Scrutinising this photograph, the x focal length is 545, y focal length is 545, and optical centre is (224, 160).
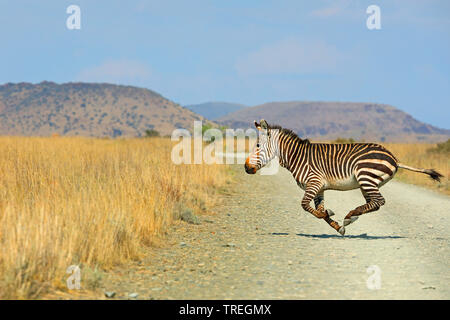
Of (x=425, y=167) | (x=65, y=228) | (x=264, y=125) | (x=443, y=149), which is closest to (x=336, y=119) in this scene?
Result: (x=443, y=149)

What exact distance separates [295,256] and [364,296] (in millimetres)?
2099

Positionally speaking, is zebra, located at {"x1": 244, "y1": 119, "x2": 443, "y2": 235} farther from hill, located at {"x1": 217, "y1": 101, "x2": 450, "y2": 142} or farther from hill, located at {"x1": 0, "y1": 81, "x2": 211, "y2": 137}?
hill, located at {"x1": 217, "y1": 101, "x2": 450, "y2": 142}

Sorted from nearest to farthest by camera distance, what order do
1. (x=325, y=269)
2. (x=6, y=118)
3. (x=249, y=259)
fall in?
(x=325, y=269)
(x=249, y=259)
(x=6, y=118)

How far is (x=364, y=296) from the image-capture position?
5.97 meters

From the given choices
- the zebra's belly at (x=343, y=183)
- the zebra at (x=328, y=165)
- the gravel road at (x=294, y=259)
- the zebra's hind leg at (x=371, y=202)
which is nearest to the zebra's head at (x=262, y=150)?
the zebra at (x=328, y=165)

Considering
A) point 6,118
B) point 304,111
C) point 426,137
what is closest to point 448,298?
point 6,118

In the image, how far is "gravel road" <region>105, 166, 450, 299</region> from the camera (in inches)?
248

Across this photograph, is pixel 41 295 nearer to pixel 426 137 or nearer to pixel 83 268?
pixel 83 268

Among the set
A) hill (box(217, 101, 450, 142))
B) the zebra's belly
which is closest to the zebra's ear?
the zebra's belly

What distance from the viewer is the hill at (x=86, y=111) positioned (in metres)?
111

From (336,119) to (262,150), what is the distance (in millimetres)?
166996

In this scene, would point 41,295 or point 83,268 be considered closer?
point 41,295

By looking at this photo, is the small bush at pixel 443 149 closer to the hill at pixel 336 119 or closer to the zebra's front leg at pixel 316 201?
the zebra's front leg at pixel 316 201

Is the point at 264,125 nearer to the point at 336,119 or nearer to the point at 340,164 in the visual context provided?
the point at 340,164
